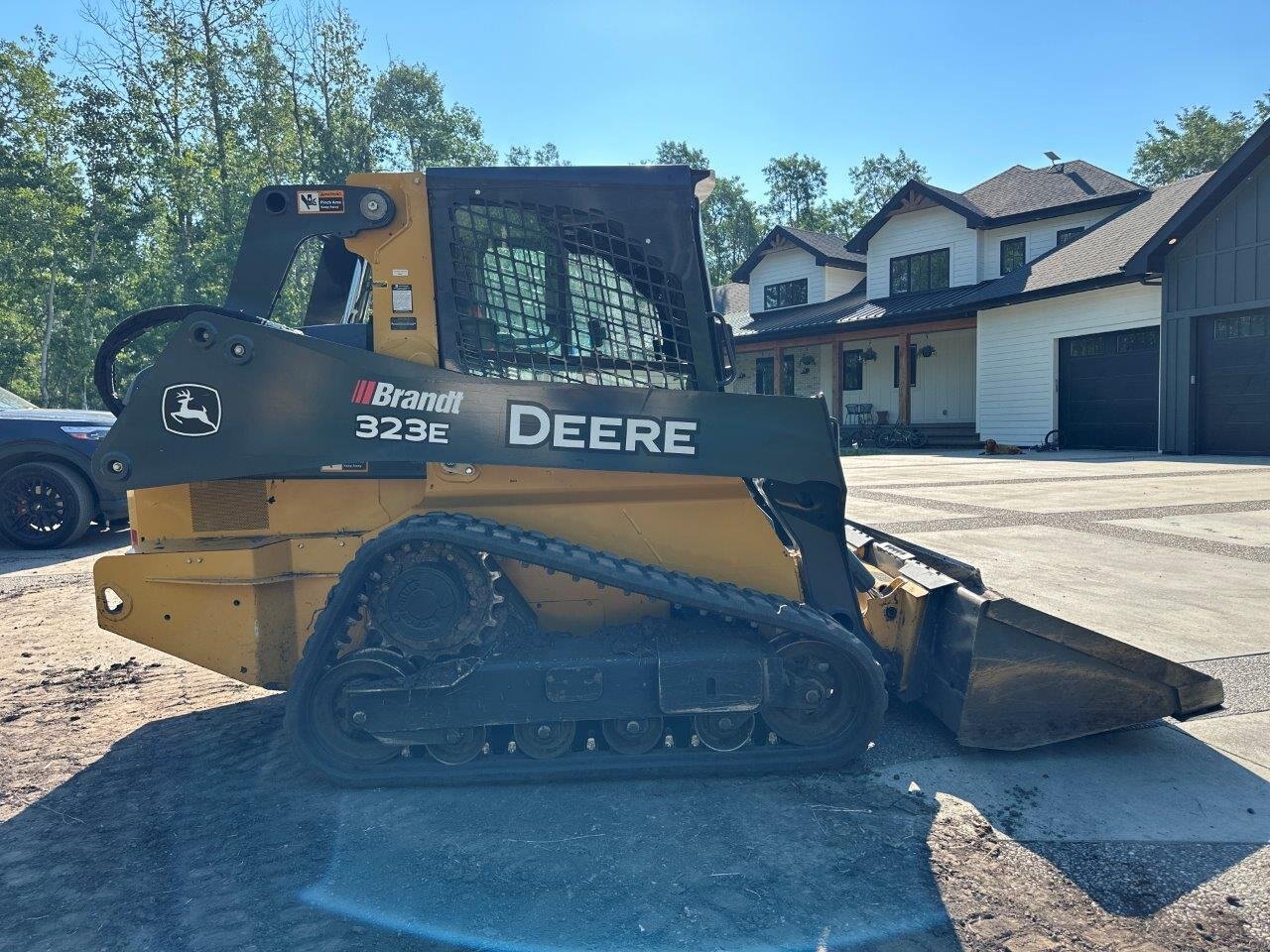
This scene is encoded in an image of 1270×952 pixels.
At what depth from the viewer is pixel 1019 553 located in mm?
7281

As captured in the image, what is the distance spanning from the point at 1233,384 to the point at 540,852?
62.5ft

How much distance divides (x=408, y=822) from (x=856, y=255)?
29559 millimetres

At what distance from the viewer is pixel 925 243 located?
25.6m

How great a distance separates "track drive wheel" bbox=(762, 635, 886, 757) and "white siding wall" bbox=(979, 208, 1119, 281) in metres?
24.0

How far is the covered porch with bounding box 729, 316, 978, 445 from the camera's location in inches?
963

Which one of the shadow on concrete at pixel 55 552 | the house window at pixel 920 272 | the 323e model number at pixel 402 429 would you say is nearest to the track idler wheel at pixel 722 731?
the 323e model number at pixel 402 429

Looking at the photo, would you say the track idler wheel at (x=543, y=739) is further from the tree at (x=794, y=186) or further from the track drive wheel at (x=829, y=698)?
the tree at (x=794, y=186)

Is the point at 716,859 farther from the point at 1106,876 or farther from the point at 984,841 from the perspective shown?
the point at 1106,876

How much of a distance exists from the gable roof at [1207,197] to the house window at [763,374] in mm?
14736

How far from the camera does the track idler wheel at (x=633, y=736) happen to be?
318cm

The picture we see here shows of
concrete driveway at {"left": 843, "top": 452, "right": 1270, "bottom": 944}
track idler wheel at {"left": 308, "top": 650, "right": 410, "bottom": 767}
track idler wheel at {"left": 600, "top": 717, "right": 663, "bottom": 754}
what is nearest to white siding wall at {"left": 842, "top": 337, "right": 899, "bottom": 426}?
concrete driveway at {"left": 843, "top": 452, "right": 1270, "bottom": 944}

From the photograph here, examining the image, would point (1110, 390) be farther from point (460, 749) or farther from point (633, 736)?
point (460, 749)

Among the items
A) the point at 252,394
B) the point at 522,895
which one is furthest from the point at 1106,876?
the point at 252,394

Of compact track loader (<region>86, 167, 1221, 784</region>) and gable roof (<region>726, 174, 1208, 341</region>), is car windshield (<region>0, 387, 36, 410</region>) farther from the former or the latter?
gable roof (<region>726, 174, 1208, 341</region>)
